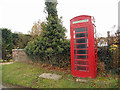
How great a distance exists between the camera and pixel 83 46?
3838 mm

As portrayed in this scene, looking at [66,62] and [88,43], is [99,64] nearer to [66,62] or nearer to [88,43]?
[88,43]

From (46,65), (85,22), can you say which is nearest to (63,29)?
(85,22)

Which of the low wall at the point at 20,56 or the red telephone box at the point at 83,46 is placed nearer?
the red telephone box at the point at 83,46

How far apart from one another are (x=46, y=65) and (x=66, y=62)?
5.15 ft

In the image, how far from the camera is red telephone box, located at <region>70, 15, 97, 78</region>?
353 cm

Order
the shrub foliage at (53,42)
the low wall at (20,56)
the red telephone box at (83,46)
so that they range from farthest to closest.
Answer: the low wall at (20,56) → the shrub foliage at (53,42) → the red telephone box at (83,46)

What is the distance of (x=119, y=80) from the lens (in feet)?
10.6

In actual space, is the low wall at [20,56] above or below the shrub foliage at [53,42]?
below

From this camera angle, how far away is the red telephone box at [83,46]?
353 centimetres

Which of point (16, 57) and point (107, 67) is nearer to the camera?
point (107, 67)

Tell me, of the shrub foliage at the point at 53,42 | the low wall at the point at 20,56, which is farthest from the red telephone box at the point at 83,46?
the low wall at the point at 20,56

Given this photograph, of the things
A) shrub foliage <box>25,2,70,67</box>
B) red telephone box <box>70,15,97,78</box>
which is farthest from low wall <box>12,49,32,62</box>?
red telephone box <box>70,15,97,78</box>

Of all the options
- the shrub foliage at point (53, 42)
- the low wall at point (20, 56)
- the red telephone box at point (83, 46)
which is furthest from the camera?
the low wall at point (20, 56)

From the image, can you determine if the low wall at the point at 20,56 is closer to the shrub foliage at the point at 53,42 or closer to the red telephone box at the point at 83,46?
the shrub foliage at the point at 53,42
